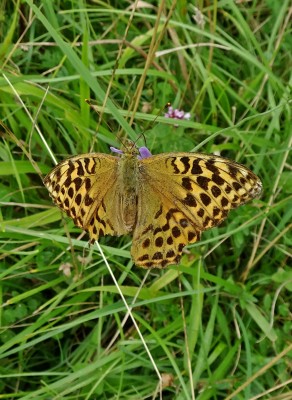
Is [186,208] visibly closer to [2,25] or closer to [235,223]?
[235,223]

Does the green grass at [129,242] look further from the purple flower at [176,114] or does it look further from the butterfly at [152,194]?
the butterfly at [152,194]

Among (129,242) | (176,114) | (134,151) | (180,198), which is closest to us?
(180,198)

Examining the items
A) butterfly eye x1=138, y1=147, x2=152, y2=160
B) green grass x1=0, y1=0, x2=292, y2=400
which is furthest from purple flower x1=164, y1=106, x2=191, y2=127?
butterfly eye x1=138, y1=147, x2=152, y2=160

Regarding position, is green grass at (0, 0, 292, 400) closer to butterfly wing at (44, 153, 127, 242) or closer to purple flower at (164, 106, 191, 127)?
purple flower at (164, 106, 191, 127)

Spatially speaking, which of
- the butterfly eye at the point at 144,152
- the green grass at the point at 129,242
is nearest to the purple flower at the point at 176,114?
the green grass at the point at 129,242

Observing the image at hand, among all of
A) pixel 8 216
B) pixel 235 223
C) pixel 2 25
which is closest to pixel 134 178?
pixel 235 223

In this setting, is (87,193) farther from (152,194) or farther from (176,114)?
(176,114)

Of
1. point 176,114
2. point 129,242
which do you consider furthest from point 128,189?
point 176,114
